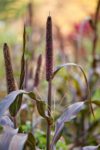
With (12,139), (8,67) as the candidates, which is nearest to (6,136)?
(12,139)

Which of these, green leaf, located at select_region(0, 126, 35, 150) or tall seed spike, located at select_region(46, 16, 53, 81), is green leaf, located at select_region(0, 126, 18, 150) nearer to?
green leaf, located at select_region(0, 126, 35, 150)

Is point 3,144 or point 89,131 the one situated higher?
point 3,144

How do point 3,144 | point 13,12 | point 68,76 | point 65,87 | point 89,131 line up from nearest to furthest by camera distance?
point 3,144, point 89,131, point 68,76, point 65,87, point 13,12

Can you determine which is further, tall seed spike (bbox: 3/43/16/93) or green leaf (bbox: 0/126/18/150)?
tall seed spike (bbox: 3/43/16/93)

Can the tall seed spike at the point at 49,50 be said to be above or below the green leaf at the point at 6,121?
above

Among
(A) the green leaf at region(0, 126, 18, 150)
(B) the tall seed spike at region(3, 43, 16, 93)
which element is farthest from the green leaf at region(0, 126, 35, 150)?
(B) the tall seed spike at region(3, 43, 16, 93)

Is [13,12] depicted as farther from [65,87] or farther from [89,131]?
[89,131]

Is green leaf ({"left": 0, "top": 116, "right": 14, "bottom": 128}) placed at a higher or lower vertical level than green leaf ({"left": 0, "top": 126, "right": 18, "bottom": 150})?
lower

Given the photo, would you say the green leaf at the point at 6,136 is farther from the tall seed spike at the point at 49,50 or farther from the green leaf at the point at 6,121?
the tall seed spike at the point at 49,50

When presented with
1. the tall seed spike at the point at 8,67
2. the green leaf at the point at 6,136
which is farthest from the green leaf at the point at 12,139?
the tall seed spike at the point at 8,67

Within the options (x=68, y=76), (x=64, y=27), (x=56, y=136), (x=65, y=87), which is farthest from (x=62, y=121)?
(x=64, y=27)

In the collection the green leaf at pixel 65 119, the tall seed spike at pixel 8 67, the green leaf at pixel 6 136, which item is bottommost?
the green leaf at pixel 65 119
